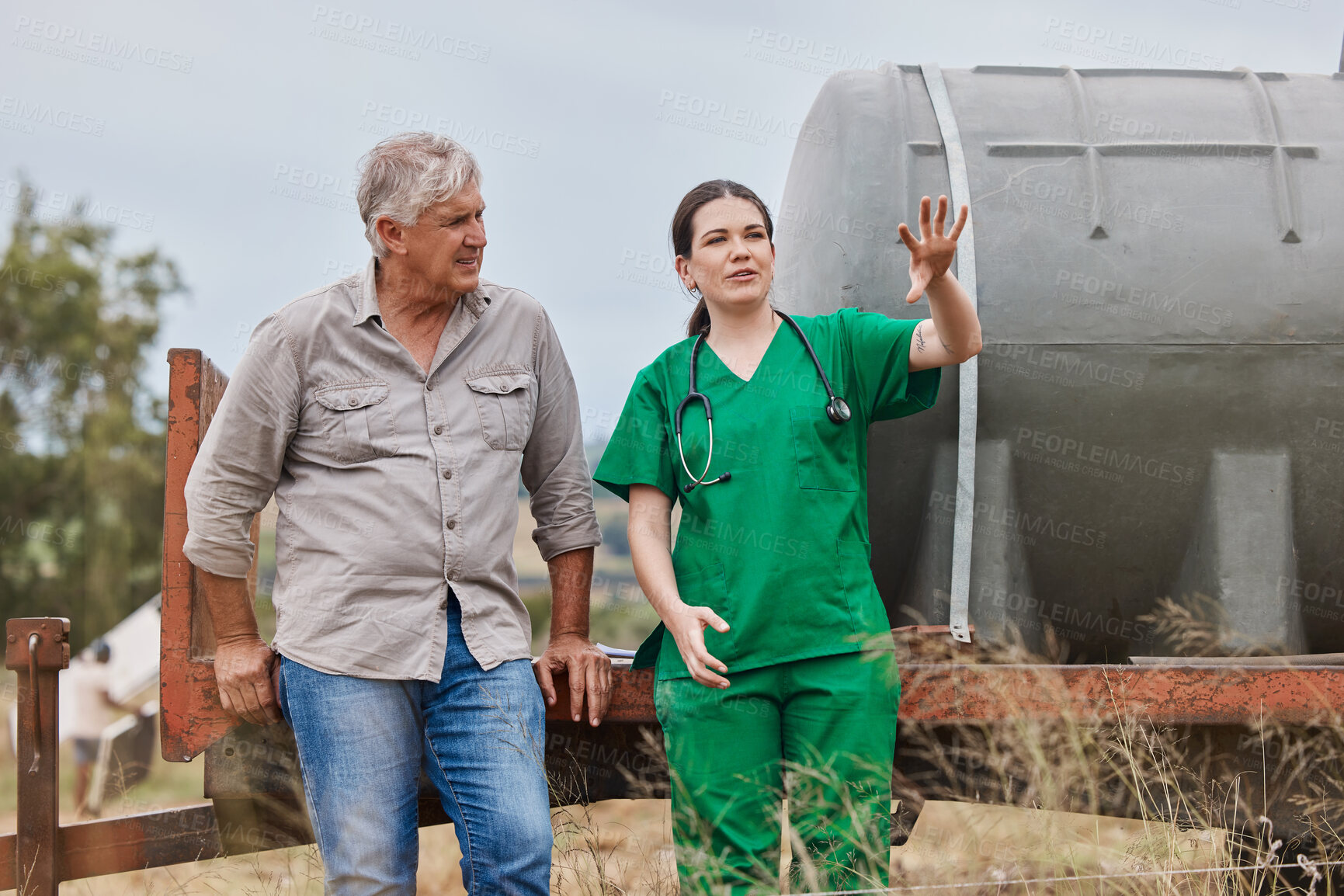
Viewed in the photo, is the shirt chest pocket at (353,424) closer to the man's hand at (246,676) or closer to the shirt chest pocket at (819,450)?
the man's hand at (246,676)

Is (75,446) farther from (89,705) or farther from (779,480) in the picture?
(779,480)

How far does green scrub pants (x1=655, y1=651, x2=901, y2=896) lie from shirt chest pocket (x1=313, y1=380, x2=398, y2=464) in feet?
2.73

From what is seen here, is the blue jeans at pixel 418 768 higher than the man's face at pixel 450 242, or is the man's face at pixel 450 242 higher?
the man's face at pixel 450 242

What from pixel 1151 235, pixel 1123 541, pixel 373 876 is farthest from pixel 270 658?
pixel 1151 235

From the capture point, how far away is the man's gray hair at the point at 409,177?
94.1 inches

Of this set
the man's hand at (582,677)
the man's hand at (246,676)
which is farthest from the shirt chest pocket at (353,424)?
the man's hand at (582,677)

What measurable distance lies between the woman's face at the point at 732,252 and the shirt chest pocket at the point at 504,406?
48cm

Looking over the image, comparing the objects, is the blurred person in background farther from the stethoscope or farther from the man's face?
the stethoscope

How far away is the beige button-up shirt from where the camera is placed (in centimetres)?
234

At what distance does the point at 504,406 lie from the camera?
2533 millimetres

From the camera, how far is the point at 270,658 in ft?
8.08

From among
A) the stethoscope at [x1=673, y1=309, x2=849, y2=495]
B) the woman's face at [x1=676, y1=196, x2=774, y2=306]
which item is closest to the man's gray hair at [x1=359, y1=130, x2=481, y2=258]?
the woman's face at [x1=676, y1=196, x2=774, y2=306]

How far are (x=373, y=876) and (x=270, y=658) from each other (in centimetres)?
55

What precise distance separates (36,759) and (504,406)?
1.39 m
